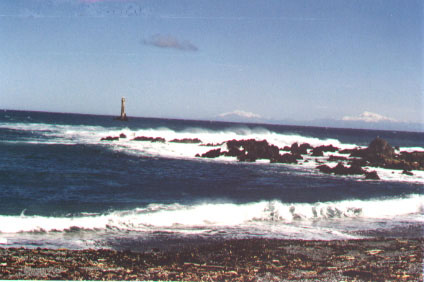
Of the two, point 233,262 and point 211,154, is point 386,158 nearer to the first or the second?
point 211,154

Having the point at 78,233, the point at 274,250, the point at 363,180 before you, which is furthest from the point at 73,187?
the point at 363,180

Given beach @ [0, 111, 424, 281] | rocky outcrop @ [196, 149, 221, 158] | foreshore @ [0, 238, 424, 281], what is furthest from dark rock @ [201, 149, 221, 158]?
foreshore @ [0, 238, 424, 281]

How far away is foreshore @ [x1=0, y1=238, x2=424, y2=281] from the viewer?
6344mm

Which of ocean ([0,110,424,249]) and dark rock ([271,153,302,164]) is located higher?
dark rock ([271,153,302,164])

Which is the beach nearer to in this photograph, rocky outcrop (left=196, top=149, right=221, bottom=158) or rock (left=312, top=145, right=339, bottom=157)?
rocky outcrop (left=196, top=149, right=221, bottom=158)

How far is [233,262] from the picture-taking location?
23.9 ft

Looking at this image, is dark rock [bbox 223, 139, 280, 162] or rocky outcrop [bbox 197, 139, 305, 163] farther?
dark rock [bbox 223, 139, 280, 162]

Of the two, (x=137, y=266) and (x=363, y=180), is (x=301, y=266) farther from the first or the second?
(x=363, y=180)

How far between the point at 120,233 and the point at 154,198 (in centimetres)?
424

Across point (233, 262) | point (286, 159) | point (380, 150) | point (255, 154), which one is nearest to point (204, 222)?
point (233, 262)

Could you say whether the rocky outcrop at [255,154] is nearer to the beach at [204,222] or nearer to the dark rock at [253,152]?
the dark rock at [253,152]

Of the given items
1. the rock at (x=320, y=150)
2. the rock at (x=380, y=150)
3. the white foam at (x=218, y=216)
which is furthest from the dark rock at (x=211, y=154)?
the white foam at (x=218, y=216)

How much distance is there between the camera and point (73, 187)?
50.3ft

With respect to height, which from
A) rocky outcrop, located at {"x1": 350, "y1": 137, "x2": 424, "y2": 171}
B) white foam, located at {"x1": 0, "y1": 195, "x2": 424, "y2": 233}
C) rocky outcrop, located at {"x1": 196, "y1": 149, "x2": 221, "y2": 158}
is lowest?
white foam, located at {"x1": 0, "y1": 195, "x2": 424, "y2": 233}
